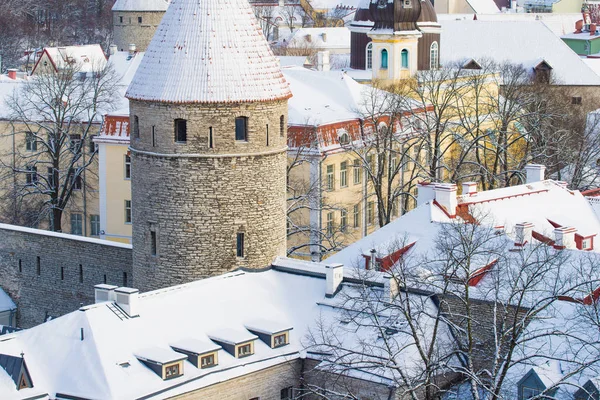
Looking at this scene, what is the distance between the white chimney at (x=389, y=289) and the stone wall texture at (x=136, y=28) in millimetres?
72238

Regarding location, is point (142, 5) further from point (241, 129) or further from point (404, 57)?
point (241, 129)

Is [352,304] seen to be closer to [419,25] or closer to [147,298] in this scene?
[147,298]

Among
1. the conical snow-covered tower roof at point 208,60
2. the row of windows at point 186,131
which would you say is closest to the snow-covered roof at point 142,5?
the conical snow-covered tower roof at point 208,60

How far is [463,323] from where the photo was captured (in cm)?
3412

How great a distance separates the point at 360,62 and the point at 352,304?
1550 inches

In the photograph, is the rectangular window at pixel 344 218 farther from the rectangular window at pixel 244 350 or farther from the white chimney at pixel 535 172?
the rectangular window at pixel 244 350

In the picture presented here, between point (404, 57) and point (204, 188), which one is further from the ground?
point (404, 57)

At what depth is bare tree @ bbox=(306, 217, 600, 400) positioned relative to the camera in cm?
3128

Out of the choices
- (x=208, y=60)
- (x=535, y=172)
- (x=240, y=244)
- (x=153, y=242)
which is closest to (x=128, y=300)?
(x=153, y=242)

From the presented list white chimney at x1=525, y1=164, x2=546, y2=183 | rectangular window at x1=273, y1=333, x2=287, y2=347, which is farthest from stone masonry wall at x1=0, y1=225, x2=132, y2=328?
white chimney at x1=525, y1=164, x2=546, y2=183

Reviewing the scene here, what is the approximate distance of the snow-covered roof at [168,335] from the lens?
31.8 meters

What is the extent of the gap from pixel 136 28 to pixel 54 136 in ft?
157

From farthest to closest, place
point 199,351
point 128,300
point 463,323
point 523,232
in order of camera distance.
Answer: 1. point 523,232
2. point 463,323
3. point 128,300
4. point 199,351

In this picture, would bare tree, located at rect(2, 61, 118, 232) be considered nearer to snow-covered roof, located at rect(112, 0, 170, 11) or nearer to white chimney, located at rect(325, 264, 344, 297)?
white chimney, located at rect(325, 264, 344, 297)
